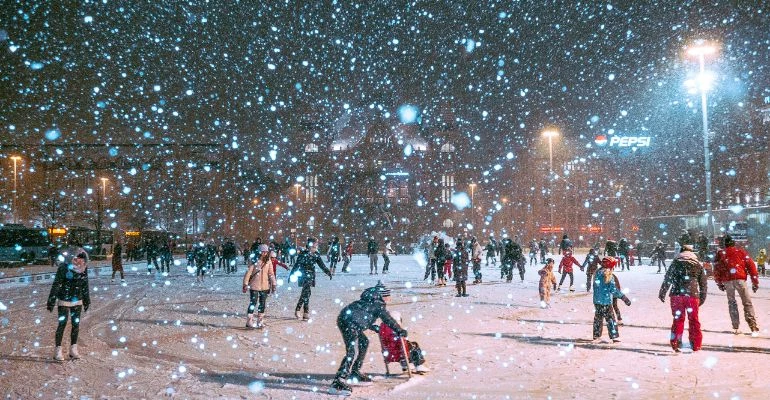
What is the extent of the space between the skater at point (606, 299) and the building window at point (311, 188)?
267ft

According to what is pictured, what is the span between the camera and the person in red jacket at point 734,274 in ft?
34.3

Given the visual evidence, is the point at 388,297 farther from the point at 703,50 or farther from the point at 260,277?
the point at 703,50

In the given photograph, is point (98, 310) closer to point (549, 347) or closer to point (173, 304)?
point (173, 304)

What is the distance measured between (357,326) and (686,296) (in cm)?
534

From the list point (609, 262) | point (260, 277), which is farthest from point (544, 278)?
point (260, 277)

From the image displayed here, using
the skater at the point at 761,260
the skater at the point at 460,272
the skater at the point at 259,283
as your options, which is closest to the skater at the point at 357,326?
the skater at the point at 259,283

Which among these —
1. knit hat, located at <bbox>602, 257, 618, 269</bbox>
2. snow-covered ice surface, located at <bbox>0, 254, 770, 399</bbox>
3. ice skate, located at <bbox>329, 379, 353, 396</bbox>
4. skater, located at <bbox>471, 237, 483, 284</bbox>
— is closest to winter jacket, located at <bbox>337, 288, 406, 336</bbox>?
ice skate, located at <bbox>329, 379, 353, 396</bbox>

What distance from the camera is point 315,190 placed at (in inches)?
3575

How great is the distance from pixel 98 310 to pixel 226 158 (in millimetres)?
79179

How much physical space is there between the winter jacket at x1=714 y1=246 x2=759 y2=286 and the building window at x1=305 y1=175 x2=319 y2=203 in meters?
81.0

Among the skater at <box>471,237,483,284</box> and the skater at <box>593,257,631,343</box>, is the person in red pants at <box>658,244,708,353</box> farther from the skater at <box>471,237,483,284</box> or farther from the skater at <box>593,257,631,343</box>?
the skater at <box>471,237,483,284</box>

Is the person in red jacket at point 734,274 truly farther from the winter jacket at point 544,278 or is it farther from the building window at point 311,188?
the building window at point 311,188

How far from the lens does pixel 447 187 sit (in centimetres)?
9194

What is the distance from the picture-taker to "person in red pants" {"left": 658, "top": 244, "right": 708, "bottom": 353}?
895 centimetres
